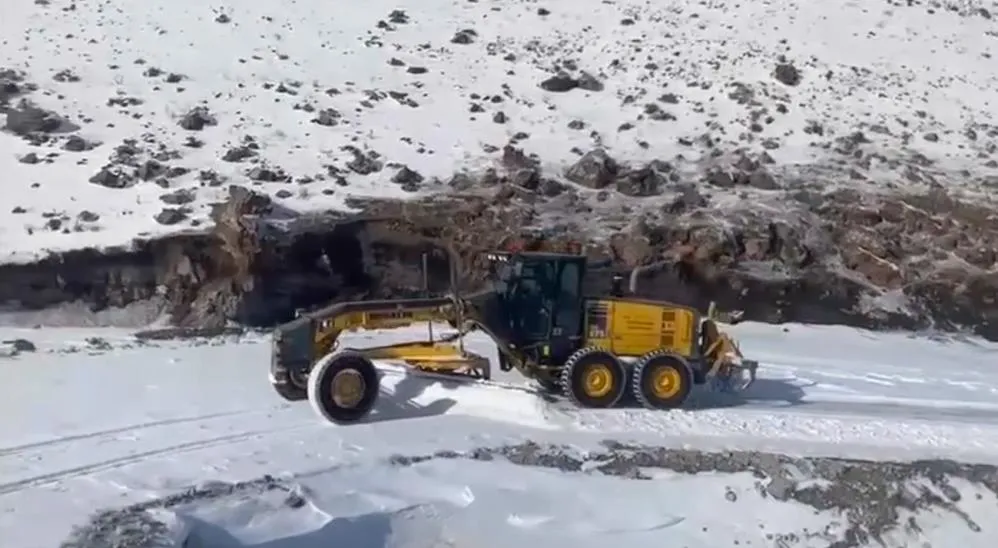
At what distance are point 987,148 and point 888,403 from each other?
1418cm

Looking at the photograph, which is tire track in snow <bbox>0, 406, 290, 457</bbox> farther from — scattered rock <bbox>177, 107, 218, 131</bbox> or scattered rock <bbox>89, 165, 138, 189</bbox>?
scattered rock <bbox>177, 107, 218, 131</bbox>

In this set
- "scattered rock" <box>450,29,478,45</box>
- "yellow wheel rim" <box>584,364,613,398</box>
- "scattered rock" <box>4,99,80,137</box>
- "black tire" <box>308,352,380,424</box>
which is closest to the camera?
"black tire" <box>308,352,380,424</box>

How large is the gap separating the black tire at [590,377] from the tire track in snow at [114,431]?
11.0 feet

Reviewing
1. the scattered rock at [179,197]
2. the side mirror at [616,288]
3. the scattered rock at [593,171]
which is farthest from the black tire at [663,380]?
the scattered rock at [179,197]

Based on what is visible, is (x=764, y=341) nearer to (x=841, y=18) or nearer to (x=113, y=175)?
(x=113, y=175)

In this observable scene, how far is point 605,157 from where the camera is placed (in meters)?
26.9

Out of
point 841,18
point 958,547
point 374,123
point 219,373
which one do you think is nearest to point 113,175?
point 374,123

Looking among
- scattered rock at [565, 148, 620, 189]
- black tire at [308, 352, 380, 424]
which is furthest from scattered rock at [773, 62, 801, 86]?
black tire at [308, 352, 380, 424]

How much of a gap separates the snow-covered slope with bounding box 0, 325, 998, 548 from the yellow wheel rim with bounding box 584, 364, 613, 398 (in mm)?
319

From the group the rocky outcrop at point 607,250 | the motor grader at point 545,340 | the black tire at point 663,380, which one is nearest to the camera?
the motor grader at point 545,340

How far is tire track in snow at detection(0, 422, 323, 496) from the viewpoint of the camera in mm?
12492

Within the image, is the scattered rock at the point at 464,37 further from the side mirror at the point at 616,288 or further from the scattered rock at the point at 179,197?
the side mirror at the point at 616,288

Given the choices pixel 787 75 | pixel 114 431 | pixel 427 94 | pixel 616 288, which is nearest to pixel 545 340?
pixel 616 288

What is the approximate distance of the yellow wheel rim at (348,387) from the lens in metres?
14.6
